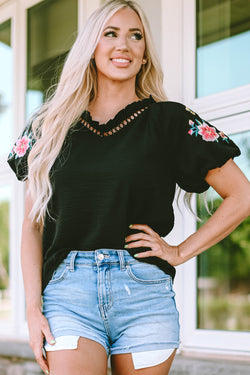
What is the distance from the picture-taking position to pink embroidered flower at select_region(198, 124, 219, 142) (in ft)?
6.15

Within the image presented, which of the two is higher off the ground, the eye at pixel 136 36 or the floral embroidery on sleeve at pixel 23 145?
the eye at pixel 136 36

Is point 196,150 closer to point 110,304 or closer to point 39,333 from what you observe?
point 110,304

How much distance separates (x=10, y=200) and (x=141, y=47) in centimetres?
258

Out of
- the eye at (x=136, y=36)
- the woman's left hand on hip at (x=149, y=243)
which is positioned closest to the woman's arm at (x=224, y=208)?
the woman's left hand on hip at (x=149, y=243)

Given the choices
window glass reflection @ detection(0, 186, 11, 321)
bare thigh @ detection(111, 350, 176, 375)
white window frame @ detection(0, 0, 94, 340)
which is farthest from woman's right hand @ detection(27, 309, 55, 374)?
window glass reflection @ detection(0, 186, 11, 321)

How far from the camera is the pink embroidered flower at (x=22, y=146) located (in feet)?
6.77

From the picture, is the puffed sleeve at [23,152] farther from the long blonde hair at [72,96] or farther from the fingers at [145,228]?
the fingers at [145,228]

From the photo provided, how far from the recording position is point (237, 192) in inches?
74.0

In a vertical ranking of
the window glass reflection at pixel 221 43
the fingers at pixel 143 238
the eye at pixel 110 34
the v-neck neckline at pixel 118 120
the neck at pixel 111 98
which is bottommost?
the fingers at pixel 143 238

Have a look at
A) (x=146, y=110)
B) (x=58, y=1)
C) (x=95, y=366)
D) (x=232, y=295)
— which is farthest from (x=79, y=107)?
(x=232, y=295)

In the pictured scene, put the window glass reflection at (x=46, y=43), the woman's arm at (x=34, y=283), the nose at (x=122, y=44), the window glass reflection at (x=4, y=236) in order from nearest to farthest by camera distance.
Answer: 1. the woman's arm at (x=34, y=283)
2. the nose at (x=122, y=44)
3. the window glass reflection at (x=46, y=43)
4. the window glass reflection at (x=4, y=236)

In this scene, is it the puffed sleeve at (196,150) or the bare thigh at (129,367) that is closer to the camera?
the bare thigh at (129,367)

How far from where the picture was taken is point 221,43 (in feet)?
10.4

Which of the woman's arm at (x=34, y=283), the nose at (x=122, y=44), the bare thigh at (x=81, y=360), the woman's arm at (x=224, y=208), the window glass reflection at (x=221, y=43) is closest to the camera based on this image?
the bare thigh at (x=81, y=360)
